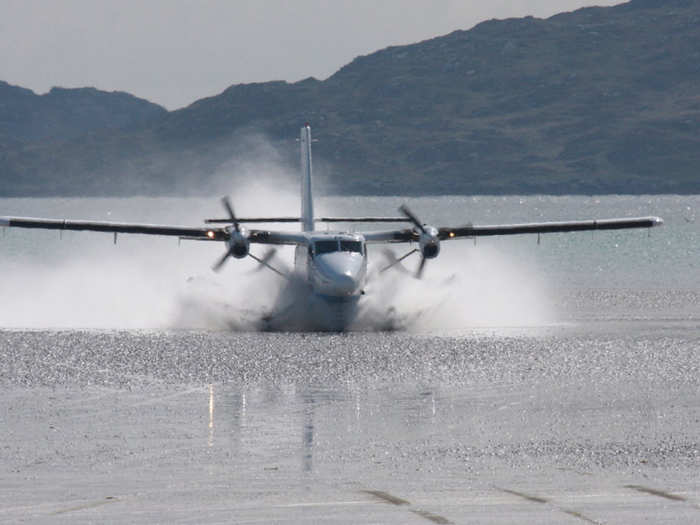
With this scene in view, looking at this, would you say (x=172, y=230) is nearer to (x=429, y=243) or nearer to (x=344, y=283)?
(x=344, y=283)

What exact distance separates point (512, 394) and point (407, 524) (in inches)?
418

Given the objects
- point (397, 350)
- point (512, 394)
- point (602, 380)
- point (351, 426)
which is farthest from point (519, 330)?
point (351, 426)

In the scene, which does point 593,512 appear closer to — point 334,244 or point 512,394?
point 512,394

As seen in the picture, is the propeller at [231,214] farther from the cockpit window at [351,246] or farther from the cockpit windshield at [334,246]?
the cockpit window at [351,246]

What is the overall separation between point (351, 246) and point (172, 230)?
6.54 meters

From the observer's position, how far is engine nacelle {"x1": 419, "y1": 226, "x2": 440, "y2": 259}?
39094 mm

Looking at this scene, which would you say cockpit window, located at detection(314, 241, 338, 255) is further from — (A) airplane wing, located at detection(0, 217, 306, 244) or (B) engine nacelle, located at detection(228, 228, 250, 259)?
(B) engine nacelle, located at detection(228, 228, 250, 259)

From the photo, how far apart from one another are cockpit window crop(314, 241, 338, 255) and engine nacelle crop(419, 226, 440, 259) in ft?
9.56

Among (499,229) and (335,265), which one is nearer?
(335,265)

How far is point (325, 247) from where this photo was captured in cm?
3762

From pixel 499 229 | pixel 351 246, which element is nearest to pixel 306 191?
pixel 499 229

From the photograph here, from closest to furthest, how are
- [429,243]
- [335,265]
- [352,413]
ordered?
1. [352,413]
2. [335,265]
3. [429,243]

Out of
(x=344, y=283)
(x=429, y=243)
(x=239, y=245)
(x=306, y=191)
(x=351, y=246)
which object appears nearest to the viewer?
(x=344, y=283)

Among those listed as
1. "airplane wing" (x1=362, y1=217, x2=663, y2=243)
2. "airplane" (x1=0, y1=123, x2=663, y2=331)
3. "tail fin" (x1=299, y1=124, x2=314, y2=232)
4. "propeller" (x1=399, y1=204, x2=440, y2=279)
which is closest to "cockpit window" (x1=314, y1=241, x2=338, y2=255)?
"airplane" (x1=0, y1=123, x2=663, y2=331)
